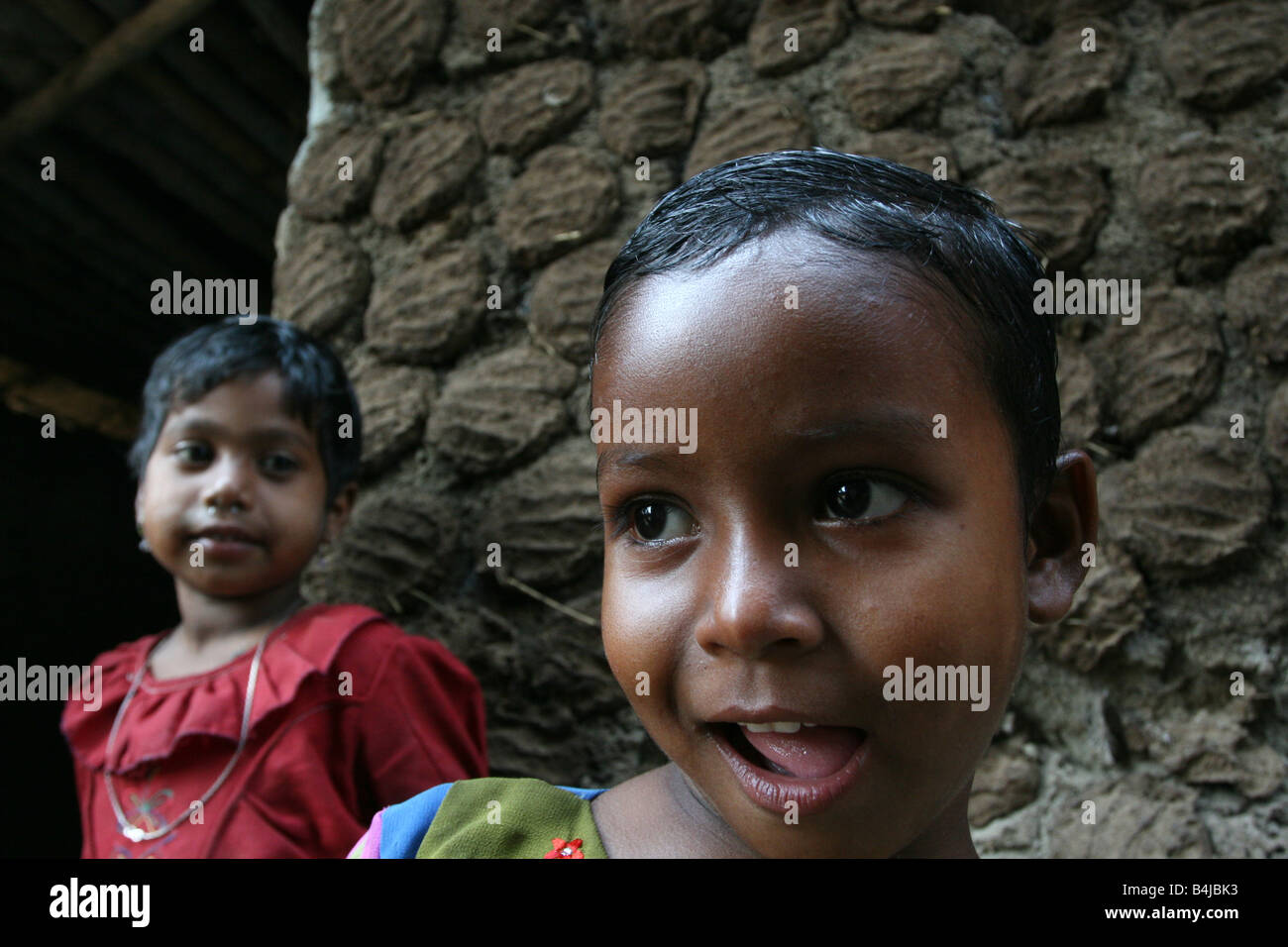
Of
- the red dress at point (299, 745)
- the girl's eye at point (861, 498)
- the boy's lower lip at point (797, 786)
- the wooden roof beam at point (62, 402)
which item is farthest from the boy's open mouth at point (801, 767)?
the wooden roof beam at point (62, 402)

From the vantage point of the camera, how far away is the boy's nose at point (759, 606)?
27.2 inches

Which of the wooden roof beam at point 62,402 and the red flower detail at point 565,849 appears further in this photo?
the wooden roof beam at point 62,402

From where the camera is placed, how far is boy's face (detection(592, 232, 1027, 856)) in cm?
71

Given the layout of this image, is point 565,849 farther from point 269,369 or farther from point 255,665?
point 269,369

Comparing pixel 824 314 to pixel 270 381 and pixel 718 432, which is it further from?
pixel 270 381

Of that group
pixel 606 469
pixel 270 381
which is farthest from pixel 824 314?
pixel 270 381

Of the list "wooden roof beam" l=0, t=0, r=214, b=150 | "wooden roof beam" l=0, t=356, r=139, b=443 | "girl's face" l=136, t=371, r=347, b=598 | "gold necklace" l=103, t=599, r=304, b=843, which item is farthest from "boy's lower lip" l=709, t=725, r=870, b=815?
"wooden roof beam" l=0, t=356, r=139, b=443

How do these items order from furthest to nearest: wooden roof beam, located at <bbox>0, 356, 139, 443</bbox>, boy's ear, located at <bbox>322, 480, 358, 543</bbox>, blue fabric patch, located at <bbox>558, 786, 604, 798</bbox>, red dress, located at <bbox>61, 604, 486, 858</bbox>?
wooden roof beam, located at <bbox>0, 356, 139, 443</bbox>, boy's ear, located at <bbox>322, 480, 358, 543</bbox>, red dress, located at <bbox>61, 604, 486, 858</bbox>, blue fabric patch, located at <bbox>558, 786, 604, 798</bbox>

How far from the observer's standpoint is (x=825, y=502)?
2.44 feet

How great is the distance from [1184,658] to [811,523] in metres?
0.88

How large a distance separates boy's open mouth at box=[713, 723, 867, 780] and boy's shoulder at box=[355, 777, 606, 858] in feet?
0.80

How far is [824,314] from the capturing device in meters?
0.74

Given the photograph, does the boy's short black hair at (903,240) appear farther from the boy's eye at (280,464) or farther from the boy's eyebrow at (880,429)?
the boy's eye at (280,464)

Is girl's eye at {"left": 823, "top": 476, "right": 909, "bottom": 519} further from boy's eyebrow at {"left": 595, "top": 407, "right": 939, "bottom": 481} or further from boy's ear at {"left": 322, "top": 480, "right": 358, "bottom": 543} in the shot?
boy's ear at {"left": 322, "top": 480, "right": 358, "bottom": 543}
